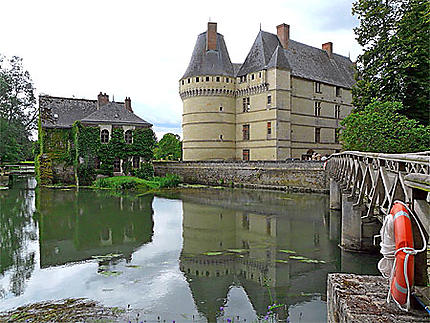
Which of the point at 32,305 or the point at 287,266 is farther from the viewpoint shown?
the point at 287,266

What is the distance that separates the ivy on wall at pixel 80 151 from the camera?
28.7m

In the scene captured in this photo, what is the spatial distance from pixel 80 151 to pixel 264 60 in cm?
1719

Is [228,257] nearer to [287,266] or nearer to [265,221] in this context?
[287,266]

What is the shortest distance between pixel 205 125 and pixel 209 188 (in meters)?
7.51

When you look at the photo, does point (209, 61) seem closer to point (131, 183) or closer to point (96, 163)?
point (96, 163)

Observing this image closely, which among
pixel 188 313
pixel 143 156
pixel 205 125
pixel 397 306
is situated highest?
pixel 205 125

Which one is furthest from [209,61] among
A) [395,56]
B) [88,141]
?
[395,56]

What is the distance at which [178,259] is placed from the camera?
29.7 feet

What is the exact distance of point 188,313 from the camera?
5.87m

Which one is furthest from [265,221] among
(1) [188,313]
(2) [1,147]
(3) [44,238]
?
(2) [1,147]

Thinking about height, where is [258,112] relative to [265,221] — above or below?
above

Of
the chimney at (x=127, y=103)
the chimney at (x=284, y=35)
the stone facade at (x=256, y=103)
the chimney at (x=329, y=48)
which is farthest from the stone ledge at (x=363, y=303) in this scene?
the chimney at (x=329, y=48)

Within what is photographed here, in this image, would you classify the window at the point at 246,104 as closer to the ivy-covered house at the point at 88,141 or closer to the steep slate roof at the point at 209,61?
the steep slate roof at the point at 209,61

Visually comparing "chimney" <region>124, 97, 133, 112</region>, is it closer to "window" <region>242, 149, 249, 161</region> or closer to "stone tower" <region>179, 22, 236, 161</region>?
"stone tower" <region>179, 22, 236, 161</region>
